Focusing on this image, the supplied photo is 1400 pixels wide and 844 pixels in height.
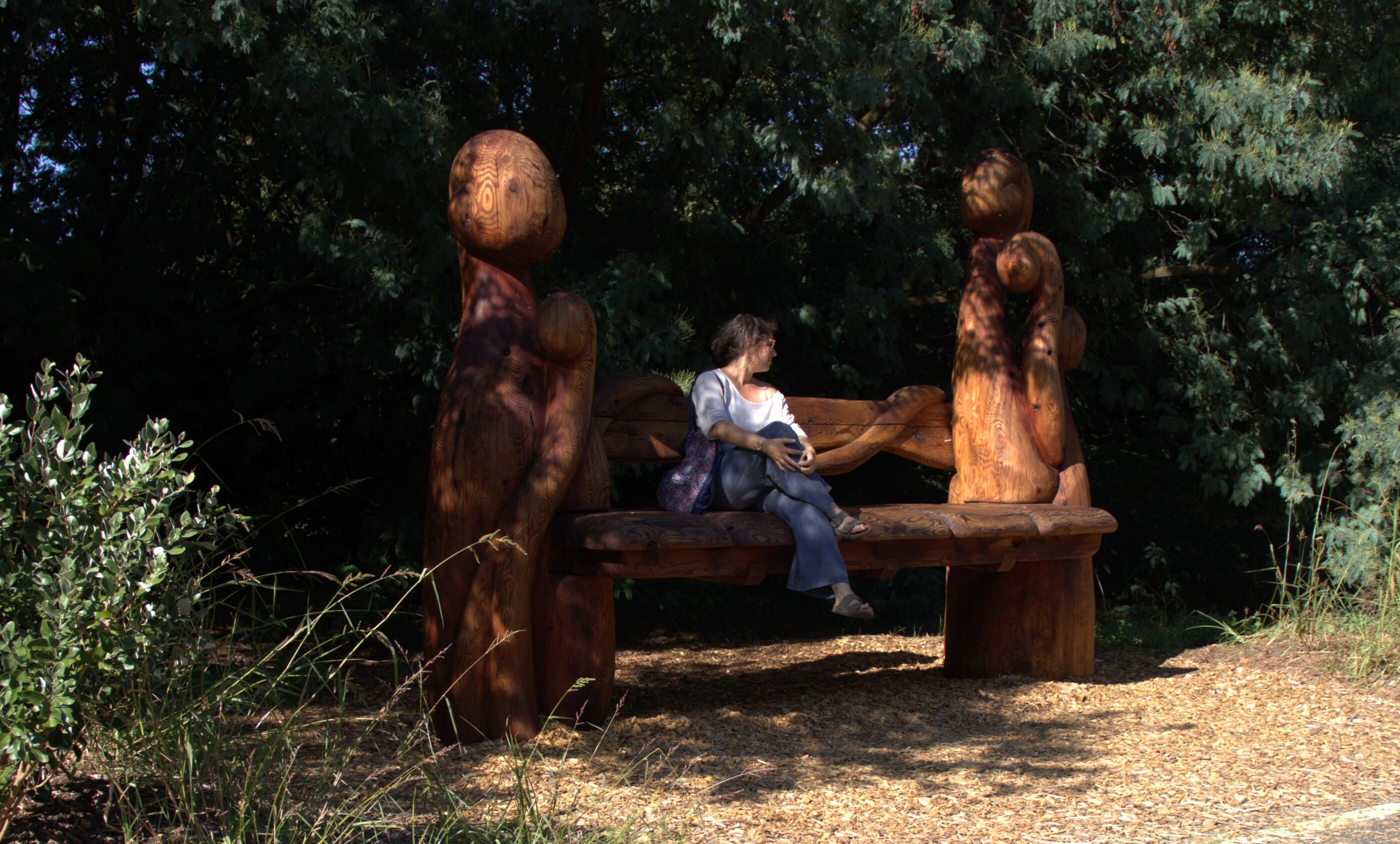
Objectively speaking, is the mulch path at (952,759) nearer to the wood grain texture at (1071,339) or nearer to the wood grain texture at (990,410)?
the wood grain texture at (990,410)

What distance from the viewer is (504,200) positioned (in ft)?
13.8

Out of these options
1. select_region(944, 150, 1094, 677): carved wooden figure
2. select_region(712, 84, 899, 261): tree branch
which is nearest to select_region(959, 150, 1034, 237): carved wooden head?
select_region(944, 150, 1094, 677): carved wooden figure

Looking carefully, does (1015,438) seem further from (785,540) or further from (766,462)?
(785,540)

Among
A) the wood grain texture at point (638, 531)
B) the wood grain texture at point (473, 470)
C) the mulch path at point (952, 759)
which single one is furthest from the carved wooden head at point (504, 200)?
the mulch path at point (952, 759)

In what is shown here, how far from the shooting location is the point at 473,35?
568cm

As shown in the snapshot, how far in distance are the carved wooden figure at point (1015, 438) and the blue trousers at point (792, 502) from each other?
131 centimetres

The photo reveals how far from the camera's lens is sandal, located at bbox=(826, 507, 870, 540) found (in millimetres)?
4398

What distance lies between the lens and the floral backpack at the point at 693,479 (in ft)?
15.1

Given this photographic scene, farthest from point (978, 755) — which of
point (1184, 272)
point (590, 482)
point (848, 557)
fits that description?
point (1184, 272)

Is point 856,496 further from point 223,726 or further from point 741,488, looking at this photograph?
point 223,726

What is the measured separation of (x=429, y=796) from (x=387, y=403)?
4.25 meters

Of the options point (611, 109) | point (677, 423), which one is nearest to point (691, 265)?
point (611, 109)

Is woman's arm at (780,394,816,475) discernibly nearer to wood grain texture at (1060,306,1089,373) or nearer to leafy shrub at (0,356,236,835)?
wood grain texture at (1060,306,1089,373)

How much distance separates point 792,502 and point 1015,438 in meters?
1.52
